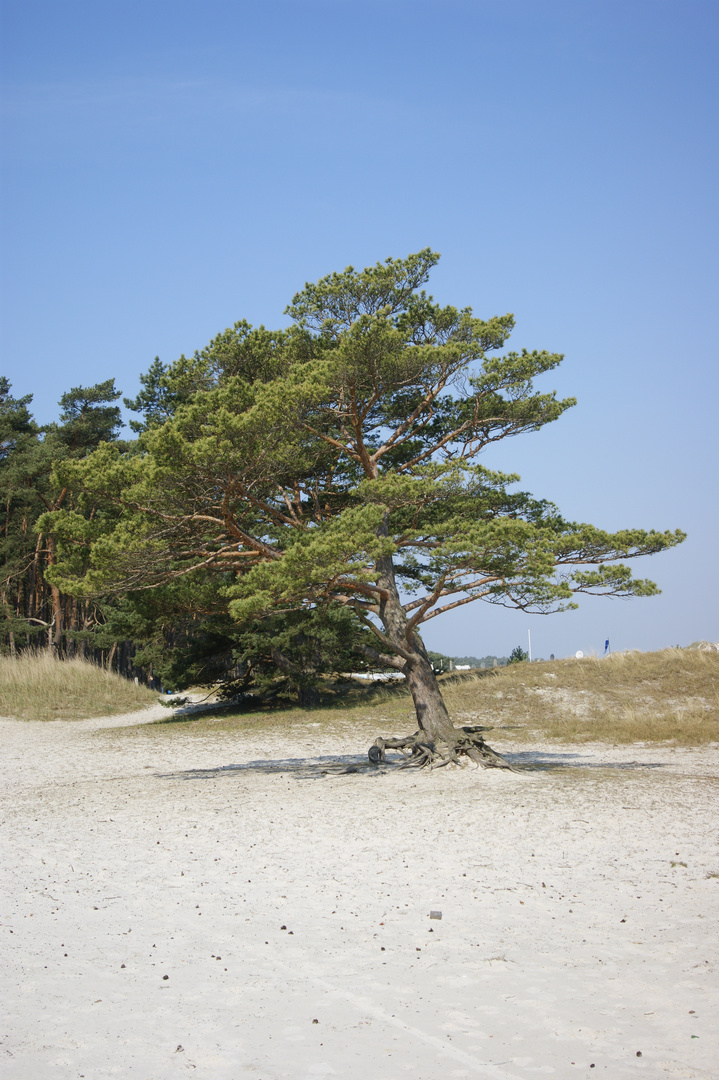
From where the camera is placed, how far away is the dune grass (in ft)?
61.6

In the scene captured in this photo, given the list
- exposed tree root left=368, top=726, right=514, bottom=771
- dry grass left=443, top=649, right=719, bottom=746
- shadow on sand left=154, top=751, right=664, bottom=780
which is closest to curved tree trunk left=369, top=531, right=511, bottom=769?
exposed tree root left=368, top=726, right=514, bottom=771

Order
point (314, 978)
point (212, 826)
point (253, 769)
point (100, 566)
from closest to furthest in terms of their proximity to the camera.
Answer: point (314, 978) < point (212, 826) < point (100, 566) < point (253, 769)

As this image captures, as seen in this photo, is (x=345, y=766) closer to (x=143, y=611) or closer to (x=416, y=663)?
(x=416, y=663)

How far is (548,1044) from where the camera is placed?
3.87 m

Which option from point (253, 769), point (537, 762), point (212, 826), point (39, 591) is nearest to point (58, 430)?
point (39, 591)

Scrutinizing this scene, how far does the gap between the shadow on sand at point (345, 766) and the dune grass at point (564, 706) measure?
8.47 ft

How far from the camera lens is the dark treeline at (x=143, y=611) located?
44.7 feet

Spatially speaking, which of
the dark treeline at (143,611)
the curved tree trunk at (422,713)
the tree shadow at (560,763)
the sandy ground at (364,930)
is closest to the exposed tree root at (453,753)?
the curved tree trunk at (422,713)

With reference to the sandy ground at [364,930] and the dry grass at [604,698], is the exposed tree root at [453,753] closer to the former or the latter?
the sandy ground at [364,930]

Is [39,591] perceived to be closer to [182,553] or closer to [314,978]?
[182,553]

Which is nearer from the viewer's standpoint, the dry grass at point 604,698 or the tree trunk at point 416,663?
the tree trunk at point 416,663

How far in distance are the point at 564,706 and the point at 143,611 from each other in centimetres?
1249

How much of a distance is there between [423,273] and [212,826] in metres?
8.83

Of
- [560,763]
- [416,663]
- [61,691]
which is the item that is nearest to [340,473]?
[416,663]
